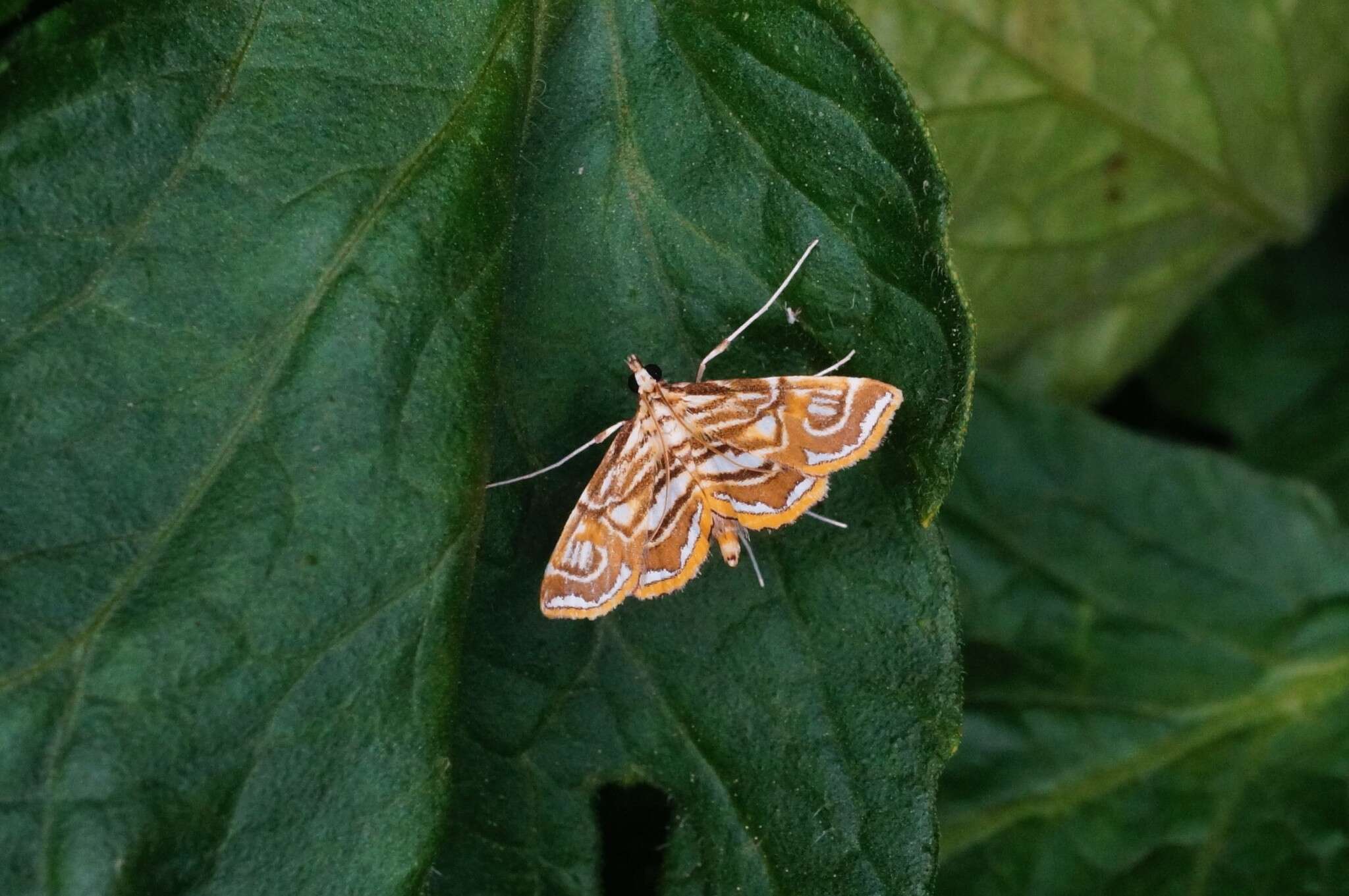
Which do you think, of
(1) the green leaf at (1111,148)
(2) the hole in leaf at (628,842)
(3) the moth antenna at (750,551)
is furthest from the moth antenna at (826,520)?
(1) the green leaf at (1111,148)

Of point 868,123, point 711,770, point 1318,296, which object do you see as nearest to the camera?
point 868,123

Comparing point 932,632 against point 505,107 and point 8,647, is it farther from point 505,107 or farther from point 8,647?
point 8,647

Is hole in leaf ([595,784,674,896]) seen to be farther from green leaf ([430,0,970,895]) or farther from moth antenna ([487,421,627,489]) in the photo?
moth antenna ([487,421,627,489])

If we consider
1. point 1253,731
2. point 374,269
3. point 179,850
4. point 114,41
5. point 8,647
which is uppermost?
point 114,41

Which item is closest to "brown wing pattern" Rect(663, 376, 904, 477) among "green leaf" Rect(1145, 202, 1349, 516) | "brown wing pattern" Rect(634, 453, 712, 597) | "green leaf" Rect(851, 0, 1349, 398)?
"brown wing pattern" Rect(634, 453, 712, 597)

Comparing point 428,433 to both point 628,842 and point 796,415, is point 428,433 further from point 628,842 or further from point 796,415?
point 628,842

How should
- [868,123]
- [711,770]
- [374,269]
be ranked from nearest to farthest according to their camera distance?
[374,269], [868,123], [711,770]

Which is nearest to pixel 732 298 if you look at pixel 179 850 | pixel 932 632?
pixel 932 632

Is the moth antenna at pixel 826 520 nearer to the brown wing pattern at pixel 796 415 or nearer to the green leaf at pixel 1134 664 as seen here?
the brown wing pattern at pixel 796 415
